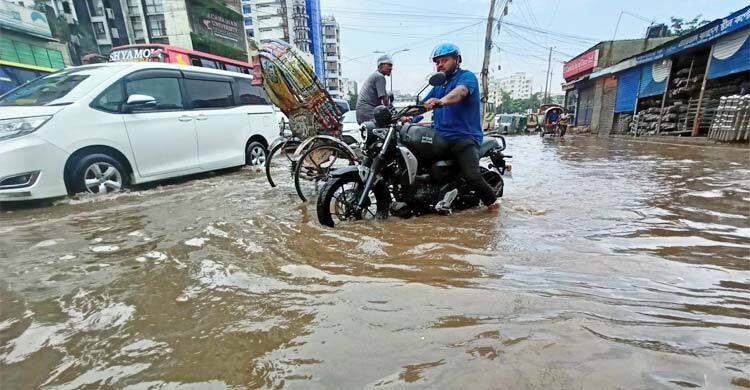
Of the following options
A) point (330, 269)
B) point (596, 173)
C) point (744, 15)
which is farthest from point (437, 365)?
point (744, 15)

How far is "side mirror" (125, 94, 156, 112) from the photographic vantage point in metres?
4.37

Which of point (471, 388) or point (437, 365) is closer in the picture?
point (471, 388)

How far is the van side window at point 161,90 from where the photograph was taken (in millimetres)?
4762

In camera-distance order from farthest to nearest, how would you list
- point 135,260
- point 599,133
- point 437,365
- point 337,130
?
point 599,133 → point 337,130 → point 135,260 → point 437,365

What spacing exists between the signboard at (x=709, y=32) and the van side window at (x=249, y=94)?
1271 cm

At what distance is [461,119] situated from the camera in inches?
135

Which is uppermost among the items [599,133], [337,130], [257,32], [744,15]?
[257,32]

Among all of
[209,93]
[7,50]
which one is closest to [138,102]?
[209,93]

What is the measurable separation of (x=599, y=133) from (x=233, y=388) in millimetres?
22696

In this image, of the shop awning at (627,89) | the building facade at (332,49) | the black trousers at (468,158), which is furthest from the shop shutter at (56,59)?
the building facade at (332,49)

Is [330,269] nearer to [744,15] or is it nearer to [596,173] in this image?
[596,173]

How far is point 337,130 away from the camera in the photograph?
18.3 ft

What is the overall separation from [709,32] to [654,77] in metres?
3.51

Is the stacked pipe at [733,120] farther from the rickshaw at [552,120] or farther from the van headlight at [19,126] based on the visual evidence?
the van headlight at [19,126]
